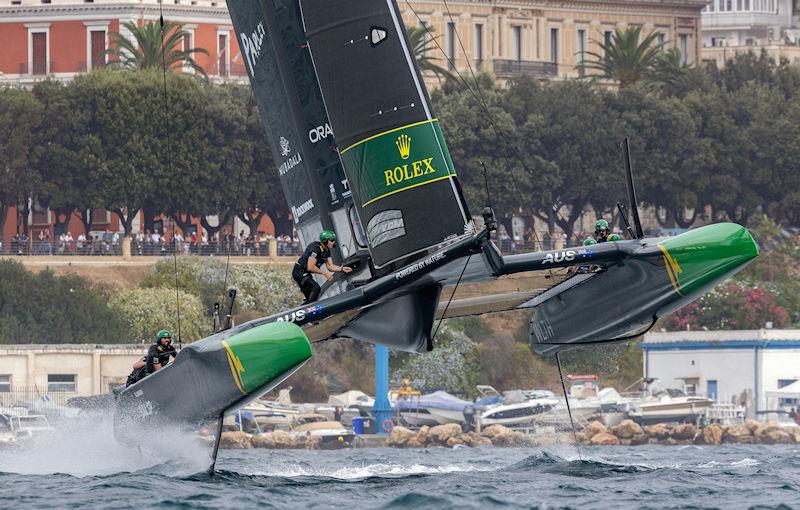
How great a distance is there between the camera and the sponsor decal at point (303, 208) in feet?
86.0

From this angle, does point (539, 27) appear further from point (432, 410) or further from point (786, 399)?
point (432, 410)

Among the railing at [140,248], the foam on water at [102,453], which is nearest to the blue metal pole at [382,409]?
the railing at [140,248]

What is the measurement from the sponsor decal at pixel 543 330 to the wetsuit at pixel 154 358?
4.36m

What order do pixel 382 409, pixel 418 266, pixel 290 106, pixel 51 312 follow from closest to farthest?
pixel 418 266 < pixel 290 106 < pixel 382 409 < pixel 51 312

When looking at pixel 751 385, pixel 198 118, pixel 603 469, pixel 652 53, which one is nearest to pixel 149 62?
pixel 198 118

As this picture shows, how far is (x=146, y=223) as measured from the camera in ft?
228

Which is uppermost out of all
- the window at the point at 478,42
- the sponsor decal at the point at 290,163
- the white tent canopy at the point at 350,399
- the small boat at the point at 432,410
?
the window at the point at 478,42

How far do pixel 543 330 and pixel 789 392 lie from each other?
25.5 meters

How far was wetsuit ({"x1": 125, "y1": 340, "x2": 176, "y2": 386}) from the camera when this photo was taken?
25156mm

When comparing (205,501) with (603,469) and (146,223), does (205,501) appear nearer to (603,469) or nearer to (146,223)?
(603,469)

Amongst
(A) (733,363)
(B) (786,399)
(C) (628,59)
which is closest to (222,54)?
(C) (628,59)

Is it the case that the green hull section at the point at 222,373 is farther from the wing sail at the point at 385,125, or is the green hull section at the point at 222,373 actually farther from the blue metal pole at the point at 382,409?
the blue metal pole at the point at 382,409

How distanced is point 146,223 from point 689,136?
17.9 meters

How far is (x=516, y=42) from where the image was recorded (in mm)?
86625
